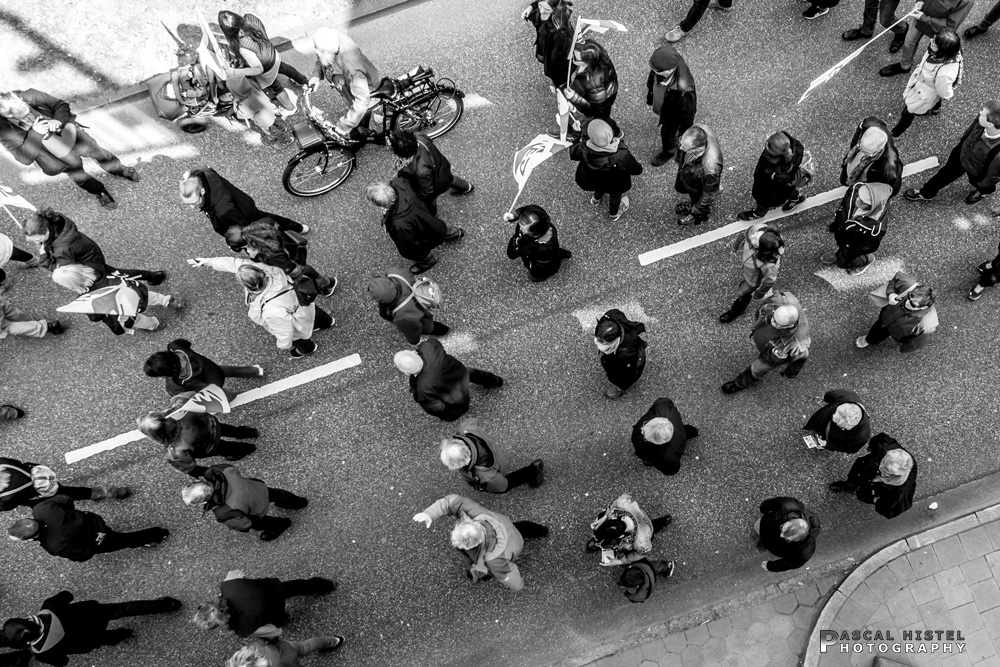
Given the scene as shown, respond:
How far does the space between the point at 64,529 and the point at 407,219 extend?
446cm

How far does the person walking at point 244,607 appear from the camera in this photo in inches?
205

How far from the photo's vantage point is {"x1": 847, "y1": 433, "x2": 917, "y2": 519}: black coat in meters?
5.63

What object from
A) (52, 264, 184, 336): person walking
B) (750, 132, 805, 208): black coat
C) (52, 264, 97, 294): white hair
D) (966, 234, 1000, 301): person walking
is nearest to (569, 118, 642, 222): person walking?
(750, 132, 805, 208): black coat

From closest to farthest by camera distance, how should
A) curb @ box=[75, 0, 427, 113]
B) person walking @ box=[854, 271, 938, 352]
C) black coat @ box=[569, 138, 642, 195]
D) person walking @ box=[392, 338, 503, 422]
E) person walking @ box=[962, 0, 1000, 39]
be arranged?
person walking @ box=[854, 271, 938, 352]
person walking @ box=[392, 338, 503, 422]
black coat @ box=[569, 138, 642, 195]
person walking @ box=[962, 0, 1000, 39]
curb @ box=[75, 0, 427, 113]

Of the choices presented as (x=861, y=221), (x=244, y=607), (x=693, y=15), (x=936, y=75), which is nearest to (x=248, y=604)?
(x=244, y=607)

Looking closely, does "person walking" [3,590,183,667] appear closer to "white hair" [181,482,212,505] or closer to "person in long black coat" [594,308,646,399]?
"white hair" [181,482,212,505]

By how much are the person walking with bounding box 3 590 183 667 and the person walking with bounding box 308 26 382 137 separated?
228 inches

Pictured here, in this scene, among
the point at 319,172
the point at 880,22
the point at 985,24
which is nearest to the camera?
the point at 319,172

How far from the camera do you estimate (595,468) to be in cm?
693

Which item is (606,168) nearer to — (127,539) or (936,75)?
(936,75)

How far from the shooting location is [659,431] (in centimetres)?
560

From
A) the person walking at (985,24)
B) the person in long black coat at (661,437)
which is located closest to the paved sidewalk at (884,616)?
the person in long black coat at (661,437)

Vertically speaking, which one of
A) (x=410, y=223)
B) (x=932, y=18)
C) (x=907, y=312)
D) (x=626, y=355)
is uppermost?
(x=932, y=18)

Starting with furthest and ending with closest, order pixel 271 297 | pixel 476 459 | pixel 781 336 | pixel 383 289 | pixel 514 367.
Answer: pixel 514 367 → pixel 271 297 → pixel 383 289 → pixel 781 336 → pixel 476 459
